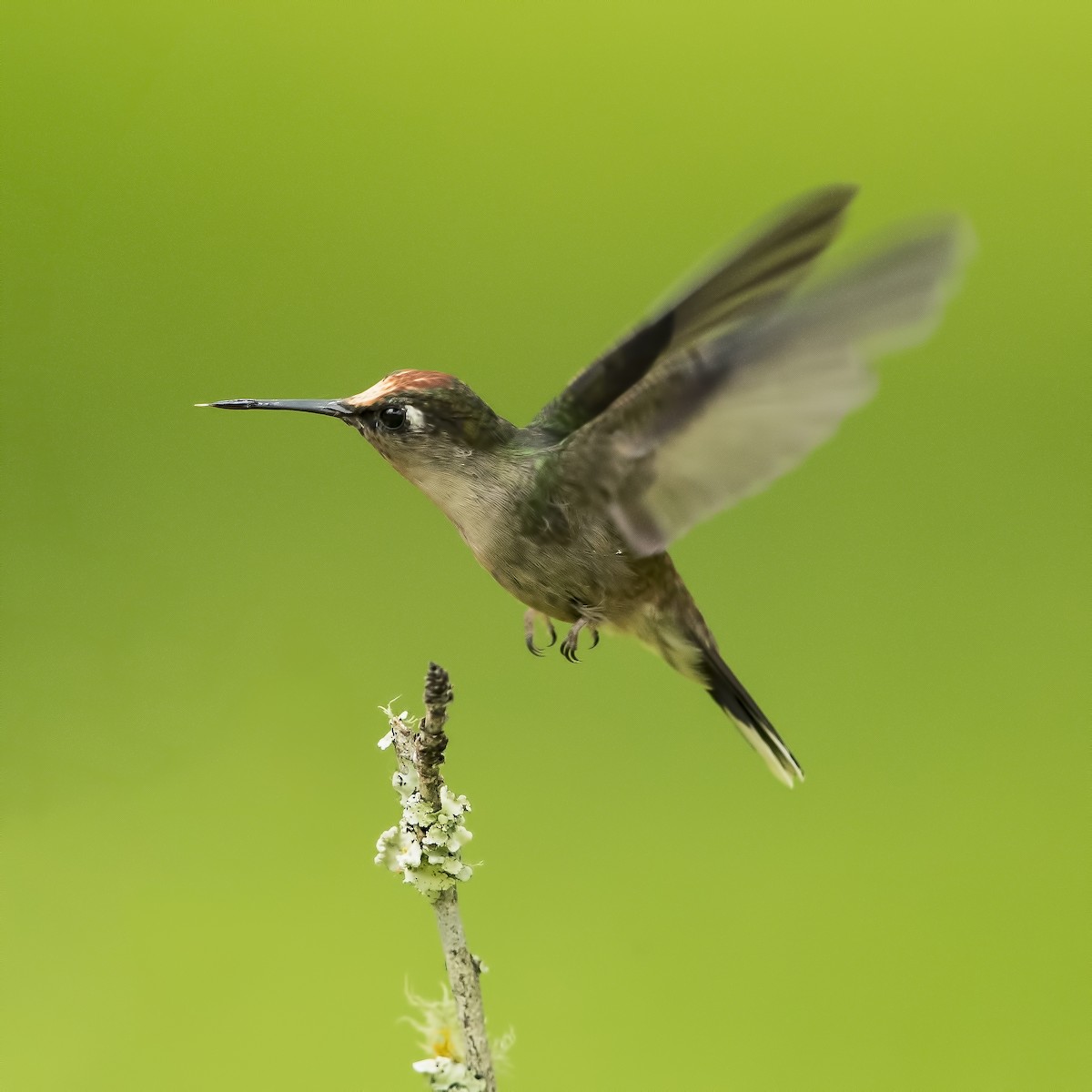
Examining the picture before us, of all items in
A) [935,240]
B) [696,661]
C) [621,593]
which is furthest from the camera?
[696,661]

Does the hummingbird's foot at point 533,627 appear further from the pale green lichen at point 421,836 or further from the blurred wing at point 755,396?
the pale green lichen at point 421,836

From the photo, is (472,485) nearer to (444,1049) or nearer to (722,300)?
(722,300)

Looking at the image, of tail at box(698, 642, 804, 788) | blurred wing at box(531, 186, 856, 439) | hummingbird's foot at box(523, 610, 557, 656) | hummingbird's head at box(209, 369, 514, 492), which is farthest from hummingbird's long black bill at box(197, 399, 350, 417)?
tail at box(698, 642, 804, 788)

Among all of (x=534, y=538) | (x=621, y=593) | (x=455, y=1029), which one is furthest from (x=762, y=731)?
(x=455, y=1029)

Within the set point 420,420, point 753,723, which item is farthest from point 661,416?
point 753,723

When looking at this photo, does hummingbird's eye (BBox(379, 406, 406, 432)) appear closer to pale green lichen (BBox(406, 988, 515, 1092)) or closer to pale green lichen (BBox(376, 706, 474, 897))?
pale green lichen (BBox(376, 706, 474, 897))

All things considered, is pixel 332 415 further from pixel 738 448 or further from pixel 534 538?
pixel 738 448

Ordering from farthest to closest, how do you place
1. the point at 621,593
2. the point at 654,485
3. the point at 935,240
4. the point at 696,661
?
the point at 696,661 < the point at 621,593 < the point at 654,485 < the point at 935,240
